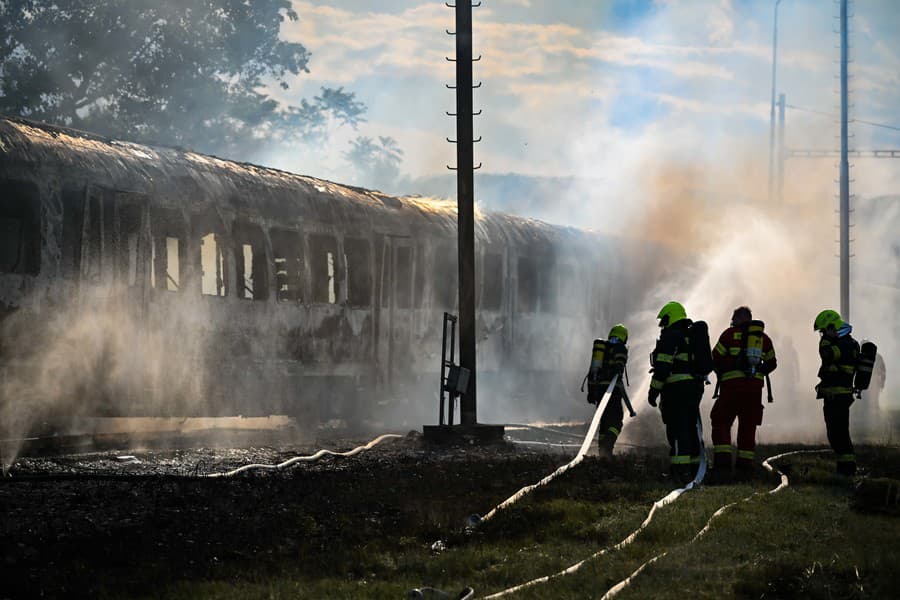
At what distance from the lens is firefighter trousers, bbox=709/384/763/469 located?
46.5 ft

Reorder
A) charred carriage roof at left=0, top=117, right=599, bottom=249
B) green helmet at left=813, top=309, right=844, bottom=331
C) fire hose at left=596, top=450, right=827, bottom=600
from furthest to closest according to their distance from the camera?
charred carriage roof at left=0, top=117, right=599, bottom=249, green helmet at left=813, top=309, right=844, bottom=331, fire hose at left=596, top=450, right=827, bottom=600

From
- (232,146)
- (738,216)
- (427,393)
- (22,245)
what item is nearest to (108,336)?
(22,245)

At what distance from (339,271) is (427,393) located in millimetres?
3890

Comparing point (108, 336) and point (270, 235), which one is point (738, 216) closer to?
point (270, 235)

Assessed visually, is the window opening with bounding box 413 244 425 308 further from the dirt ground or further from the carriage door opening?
the dirt ground

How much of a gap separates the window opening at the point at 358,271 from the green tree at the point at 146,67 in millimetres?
13547

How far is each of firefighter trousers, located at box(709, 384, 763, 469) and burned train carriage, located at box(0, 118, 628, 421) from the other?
7560mm

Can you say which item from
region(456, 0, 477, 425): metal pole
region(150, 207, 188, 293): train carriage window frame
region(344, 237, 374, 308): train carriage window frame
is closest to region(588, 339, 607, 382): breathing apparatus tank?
region(456, 0, 477, 425): metal pole

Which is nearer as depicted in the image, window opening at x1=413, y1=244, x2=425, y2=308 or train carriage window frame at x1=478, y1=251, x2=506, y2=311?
window opening at x1=413, y1=244, x2=425, y2=308

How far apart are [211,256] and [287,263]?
1.96 meters

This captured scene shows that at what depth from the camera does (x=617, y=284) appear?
35.4m

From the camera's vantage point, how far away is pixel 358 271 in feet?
75.8

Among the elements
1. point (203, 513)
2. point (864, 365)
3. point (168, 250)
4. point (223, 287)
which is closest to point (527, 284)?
point (223, 287)

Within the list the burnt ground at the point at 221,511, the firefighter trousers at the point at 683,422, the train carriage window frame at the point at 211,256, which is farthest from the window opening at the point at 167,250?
the firefighter trousers at the point at 683,422
